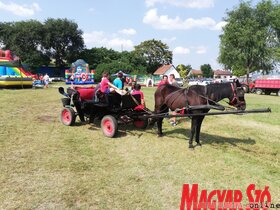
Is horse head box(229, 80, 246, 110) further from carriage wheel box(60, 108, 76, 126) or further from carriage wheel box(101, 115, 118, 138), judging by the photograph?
carriage wheel box(60, 108, 76, 126)

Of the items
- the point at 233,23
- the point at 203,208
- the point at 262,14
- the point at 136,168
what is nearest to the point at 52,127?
the point at 136,168

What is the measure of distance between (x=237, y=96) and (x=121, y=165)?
319 cm

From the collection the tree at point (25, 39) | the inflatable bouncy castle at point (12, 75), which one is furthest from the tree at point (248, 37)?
the tree at point (25, 39)

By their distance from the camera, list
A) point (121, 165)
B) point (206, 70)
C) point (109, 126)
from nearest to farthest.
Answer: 1. point (121, 165)
2. point (109, 126)
3. point (206, 70)

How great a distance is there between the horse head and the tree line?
37.4 m

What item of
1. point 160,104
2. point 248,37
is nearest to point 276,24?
point 248,37

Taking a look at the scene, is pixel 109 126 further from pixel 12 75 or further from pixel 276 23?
pixel 276 23

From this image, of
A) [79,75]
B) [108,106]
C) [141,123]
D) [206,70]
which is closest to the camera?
[108,106]

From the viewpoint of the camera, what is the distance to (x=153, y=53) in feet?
251

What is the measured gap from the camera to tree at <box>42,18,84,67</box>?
61.8 m

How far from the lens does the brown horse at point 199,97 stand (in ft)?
21.4

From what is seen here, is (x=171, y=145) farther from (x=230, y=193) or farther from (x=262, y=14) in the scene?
(x=262, y=14)

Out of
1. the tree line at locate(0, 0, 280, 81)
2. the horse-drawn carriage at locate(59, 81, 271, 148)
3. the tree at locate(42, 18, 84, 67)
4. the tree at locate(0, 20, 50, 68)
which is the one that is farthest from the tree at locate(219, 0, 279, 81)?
the tree at locate(0, 20, 50, 68)

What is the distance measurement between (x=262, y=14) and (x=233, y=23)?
491 cm
